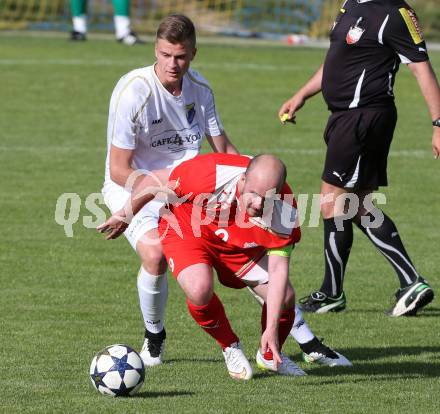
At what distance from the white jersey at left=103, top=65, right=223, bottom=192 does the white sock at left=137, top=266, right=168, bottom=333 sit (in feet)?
2.08

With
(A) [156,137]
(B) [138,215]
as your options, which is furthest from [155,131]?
(B) [138,215]

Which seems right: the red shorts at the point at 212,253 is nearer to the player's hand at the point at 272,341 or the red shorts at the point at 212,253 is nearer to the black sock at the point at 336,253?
the player's hand at the point at 272,341

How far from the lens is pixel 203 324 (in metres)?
6.87

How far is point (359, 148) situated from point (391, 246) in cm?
74

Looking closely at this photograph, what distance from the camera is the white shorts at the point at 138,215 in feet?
23.8

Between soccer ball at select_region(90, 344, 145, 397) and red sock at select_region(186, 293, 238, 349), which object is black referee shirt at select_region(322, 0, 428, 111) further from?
soccer ball at select_region(90, 344, 145, 397)

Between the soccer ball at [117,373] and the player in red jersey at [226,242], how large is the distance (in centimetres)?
52

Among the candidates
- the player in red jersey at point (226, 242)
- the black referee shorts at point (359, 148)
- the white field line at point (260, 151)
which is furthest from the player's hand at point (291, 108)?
the white field line at point (260, 151)

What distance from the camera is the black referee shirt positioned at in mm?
8414

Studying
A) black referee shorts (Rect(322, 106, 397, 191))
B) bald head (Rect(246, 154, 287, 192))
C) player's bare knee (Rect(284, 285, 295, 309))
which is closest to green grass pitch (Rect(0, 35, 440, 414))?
player's bare knee (Rect(284, 285, 295, 309))

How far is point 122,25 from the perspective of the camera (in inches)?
880

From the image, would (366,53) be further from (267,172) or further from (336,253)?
(267,172)

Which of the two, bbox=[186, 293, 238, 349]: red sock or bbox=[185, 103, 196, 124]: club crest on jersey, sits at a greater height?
bbox=[185, 103, 196, 124]: club crest on jersey

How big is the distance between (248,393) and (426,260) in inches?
166
